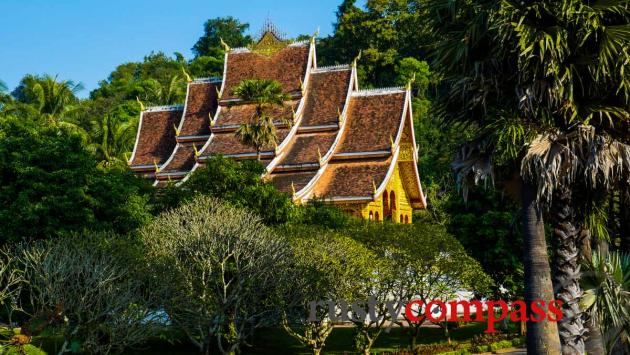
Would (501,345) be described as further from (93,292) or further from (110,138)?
(110,138)

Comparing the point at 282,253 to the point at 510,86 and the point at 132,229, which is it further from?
the point at 510,86

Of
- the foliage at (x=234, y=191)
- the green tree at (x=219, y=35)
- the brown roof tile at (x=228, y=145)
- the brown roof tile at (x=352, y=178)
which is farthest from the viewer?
the green tree at (x=219, y=35)

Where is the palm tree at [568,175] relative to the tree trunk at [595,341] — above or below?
above

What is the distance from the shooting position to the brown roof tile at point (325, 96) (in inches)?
1780

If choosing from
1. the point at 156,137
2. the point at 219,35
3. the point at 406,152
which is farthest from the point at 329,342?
the point at 219,35

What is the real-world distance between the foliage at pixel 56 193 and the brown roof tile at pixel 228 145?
14.8 metres

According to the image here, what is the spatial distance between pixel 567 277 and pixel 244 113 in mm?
34269

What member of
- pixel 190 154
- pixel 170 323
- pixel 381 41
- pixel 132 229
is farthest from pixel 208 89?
pixel 381 41

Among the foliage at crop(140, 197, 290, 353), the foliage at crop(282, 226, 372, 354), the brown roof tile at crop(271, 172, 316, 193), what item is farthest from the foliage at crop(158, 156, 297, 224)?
the brown roof tile at crop(271, 172, 316, 193)

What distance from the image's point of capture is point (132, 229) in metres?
28.2

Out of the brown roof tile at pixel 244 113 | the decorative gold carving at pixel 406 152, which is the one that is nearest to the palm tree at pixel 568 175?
the brown roof tile at pixel 244 113

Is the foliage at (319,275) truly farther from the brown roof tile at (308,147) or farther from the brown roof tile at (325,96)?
the brown roof tile at (325,96)

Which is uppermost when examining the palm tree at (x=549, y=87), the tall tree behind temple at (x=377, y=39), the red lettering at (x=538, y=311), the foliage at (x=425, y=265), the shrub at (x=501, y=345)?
the tall tree behind temple at (x=377, y=39)

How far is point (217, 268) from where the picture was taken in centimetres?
2355
